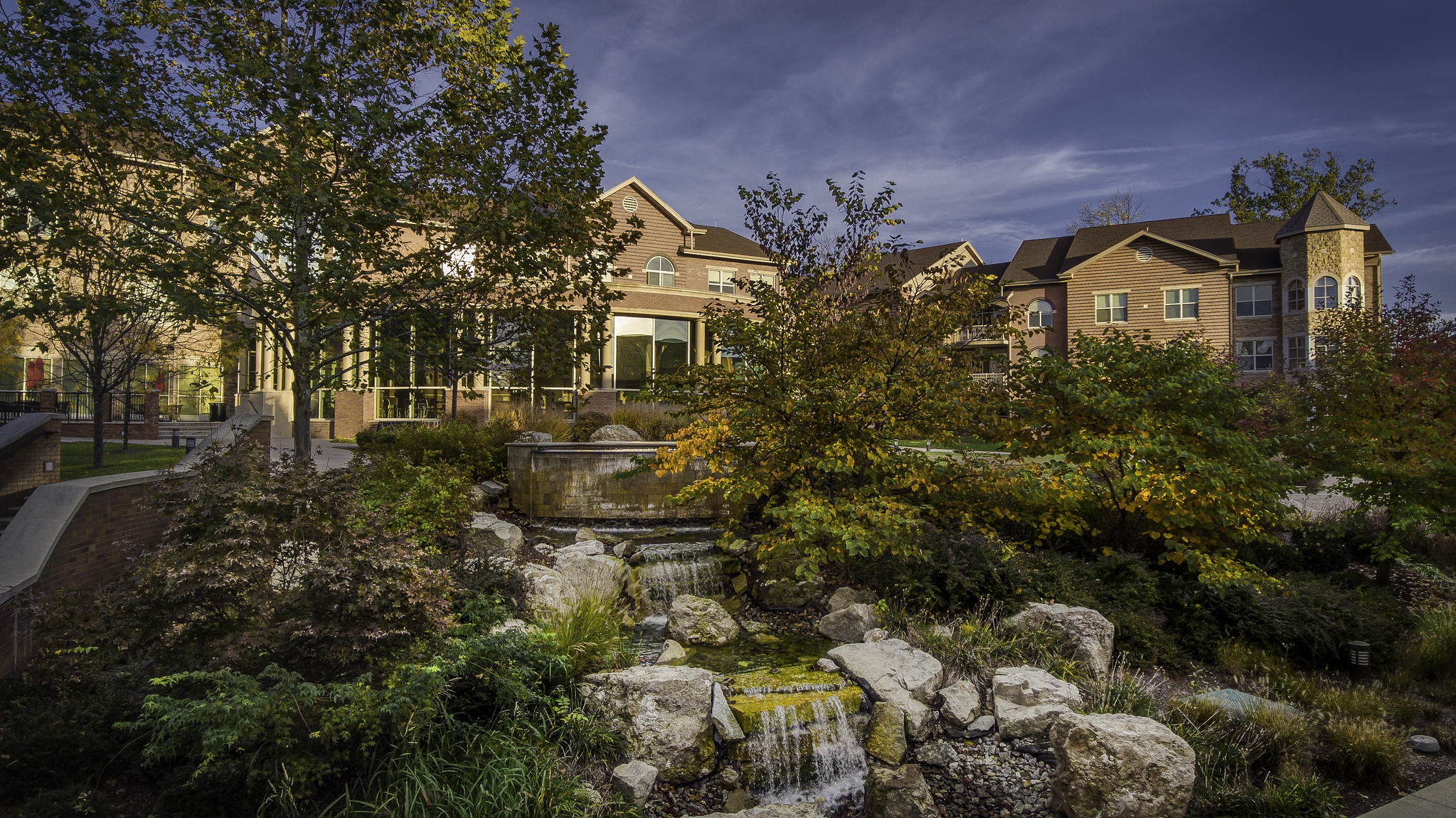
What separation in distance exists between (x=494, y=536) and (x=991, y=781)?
6.33 meters

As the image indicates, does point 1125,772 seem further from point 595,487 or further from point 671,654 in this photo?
point 595,487

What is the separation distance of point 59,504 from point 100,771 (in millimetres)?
3203

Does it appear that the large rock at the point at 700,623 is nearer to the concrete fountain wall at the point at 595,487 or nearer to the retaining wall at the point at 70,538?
the concrete fountain wall at the point at 595,487

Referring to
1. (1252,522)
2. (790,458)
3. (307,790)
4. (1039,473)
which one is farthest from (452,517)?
(1252,522)

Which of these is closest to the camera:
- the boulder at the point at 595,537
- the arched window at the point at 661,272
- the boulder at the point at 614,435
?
the boulder at the point at 595,537

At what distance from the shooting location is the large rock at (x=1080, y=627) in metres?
6.70

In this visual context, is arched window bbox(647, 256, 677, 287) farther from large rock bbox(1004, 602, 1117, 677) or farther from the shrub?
the shrub

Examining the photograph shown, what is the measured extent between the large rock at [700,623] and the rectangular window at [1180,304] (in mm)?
31862

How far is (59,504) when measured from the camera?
6.09m

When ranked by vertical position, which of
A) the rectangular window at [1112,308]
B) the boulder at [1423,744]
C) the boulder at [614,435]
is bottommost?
the boulder at [1423,744]

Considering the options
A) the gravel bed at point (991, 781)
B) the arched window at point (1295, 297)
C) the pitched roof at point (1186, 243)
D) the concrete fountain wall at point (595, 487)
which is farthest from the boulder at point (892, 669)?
the arched window at point (1295, 297)

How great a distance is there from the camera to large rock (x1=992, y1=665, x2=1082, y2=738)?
5.70 m

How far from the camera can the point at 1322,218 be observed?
2983 centimetres

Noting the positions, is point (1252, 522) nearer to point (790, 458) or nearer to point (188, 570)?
point (790, 458)
